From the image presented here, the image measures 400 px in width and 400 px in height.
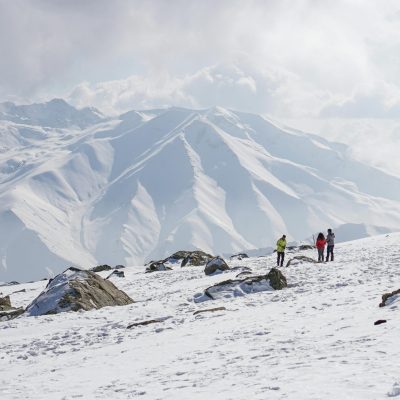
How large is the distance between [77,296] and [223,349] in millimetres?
12711

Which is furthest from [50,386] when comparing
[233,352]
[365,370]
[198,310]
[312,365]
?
[198,310]

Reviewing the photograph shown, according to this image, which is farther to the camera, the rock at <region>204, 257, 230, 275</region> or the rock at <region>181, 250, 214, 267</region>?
the rock at <region>181, 250, 214, 267</region>

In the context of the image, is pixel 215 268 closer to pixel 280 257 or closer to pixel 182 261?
pixel 280 257

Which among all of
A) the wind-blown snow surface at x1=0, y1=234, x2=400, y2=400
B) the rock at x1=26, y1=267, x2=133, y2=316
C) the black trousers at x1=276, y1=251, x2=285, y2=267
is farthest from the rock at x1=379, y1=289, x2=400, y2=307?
the black trousers at x1=276, y1=251, x2=285, y2=267

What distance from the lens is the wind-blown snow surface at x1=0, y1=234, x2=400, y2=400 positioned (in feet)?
35.1

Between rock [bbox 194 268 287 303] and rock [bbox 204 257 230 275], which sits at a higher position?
rock [bbox 204 257 230 275]

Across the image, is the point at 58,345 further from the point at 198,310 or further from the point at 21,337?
the point at 198,310

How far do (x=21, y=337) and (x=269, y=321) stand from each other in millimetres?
9145

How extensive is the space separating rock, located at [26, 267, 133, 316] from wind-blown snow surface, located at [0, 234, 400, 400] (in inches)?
71.6

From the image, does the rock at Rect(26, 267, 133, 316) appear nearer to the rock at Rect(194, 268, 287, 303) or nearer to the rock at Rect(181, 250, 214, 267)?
the rock at Rect(194, 268, 287, 303)

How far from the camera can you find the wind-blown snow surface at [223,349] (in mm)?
10695

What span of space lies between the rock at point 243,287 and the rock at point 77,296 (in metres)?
4.48

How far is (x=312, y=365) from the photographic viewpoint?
38.1 feet

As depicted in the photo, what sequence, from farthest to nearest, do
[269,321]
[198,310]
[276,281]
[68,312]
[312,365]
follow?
[276,281]
[68,312]
[198,310]
[269,321]
[312,365]
